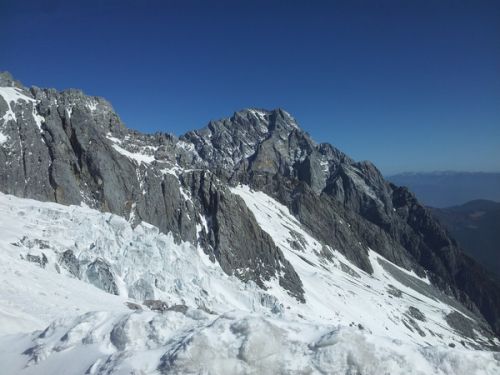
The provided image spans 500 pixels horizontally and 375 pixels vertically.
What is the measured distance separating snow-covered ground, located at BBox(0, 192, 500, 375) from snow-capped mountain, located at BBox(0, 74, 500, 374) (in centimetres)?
9

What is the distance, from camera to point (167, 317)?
62.1 ft

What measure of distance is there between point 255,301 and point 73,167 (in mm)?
43059

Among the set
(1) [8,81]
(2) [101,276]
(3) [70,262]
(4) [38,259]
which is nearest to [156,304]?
(2) [101,276]

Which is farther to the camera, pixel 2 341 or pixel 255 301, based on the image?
pixel 255 301

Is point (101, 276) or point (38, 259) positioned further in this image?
point (101, 276)

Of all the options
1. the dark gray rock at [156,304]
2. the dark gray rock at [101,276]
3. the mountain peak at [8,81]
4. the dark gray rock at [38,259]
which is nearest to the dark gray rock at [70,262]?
the dark gray rock at [101,276]

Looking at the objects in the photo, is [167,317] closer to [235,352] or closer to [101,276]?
[235,352]

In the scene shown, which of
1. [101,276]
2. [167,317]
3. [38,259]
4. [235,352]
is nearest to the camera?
[235,352]

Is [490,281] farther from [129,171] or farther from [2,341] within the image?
[2,341]

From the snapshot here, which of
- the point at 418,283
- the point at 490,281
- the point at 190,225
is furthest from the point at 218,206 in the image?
the point at 490,281

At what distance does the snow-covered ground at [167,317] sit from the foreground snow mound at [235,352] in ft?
0.14

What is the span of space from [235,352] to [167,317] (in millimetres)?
4309

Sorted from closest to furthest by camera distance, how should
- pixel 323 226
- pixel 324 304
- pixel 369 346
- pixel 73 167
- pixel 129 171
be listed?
pixel 369 346
pixel 73 167
pixel 129 171
pixel 324 304
pixel 323 226

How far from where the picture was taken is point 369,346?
15961mm
